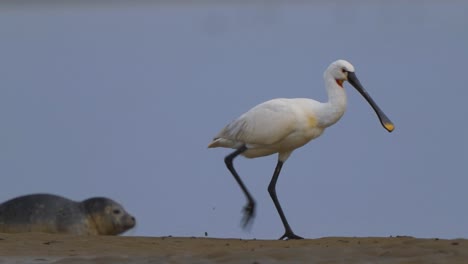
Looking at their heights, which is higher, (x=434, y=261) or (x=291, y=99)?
(x=291, y=99)

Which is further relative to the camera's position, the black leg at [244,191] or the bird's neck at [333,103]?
the black leg at [244,191]

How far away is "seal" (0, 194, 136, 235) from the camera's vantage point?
1586cm

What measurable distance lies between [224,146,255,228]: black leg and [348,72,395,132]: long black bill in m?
1.46

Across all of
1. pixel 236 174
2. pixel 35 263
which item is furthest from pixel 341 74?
pixel 35 263

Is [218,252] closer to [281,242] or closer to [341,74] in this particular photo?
[281,242]

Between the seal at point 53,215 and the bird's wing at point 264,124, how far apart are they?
7.64 ft

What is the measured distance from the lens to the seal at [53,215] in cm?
1586

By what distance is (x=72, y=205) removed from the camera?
16500mm

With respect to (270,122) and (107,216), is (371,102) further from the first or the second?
(107,216)

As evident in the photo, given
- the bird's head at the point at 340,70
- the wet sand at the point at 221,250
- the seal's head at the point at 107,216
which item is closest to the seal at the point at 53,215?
the seal's head at the point at 107,216

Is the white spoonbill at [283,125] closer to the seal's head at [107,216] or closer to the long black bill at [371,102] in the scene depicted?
the long black bill at [371,102]

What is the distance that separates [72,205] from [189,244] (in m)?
3.80

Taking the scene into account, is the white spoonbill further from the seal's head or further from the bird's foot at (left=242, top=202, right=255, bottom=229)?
the seal's head

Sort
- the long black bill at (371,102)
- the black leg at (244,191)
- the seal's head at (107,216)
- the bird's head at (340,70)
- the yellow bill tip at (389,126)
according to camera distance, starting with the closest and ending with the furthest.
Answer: the black leg at (244,191), the bird's head at (340,70), the long black bill at (371,102), the yellow bill tip at (389,126), the seal's head at (107,216)
